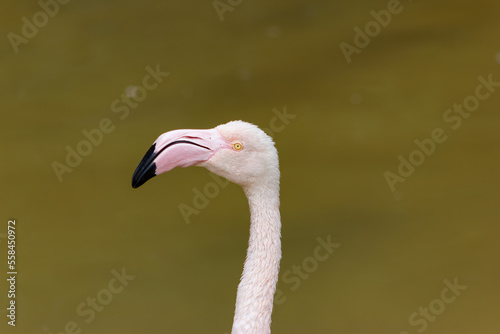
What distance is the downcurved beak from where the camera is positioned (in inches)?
112

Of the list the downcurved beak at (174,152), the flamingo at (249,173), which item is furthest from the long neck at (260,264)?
the downcurved beak at (174,152)

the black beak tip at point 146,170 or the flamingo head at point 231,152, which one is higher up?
the black beak tip at point 146,170

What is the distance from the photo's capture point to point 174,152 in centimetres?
285

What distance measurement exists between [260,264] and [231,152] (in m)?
0.41

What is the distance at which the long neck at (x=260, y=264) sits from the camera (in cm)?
299

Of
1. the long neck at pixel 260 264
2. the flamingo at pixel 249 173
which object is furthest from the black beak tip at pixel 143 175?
the long neck at pixel 260 264

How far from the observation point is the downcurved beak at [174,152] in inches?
112

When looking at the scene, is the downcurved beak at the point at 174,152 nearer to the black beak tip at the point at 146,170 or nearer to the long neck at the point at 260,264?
the black beak tip at the point at 146,170

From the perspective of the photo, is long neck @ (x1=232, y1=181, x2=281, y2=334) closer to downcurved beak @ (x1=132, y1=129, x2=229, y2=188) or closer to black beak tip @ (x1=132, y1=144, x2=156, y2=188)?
downcurved beak @ (x1=132, y1=129, x2=229, y2=188)

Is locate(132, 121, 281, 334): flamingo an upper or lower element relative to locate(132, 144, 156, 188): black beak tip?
lower

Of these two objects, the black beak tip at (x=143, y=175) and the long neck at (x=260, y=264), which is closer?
the black beak tip at (x=143, y=175)

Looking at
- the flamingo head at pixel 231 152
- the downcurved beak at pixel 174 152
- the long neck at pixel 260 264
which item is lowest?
the long neck at pixel 260 264

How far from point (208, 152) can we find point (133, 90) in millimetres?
2075

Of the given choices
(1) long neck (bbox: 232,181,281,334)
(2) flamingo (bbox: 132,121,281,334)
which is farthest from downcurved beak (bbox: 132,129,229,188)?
(1) long neck (bbox: 232,181,281,334)
